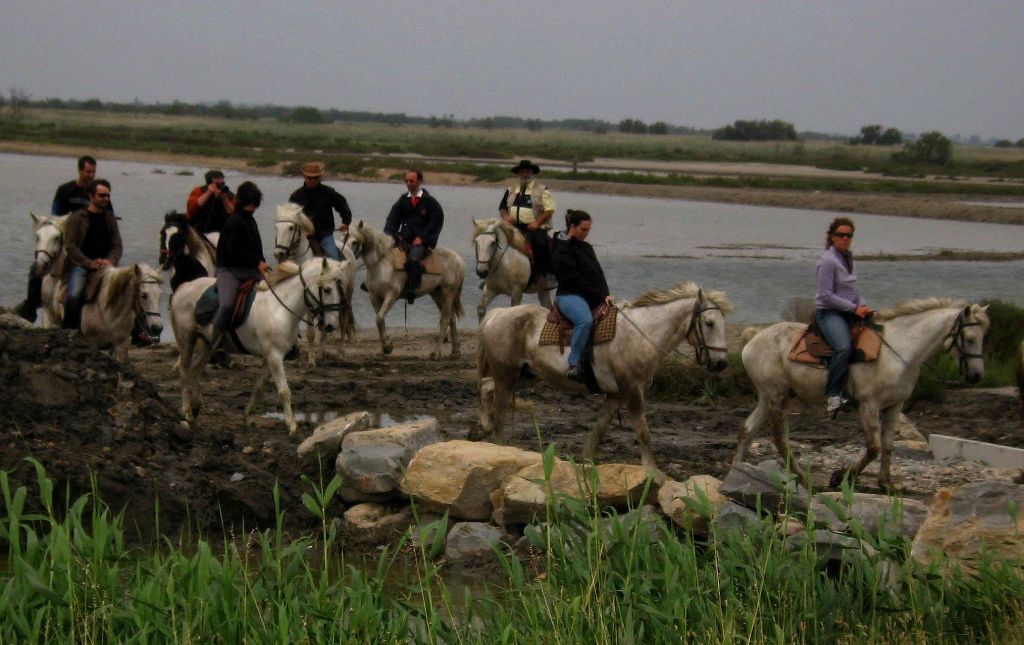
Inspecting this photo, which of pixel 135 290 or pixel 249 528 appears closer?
pixel 249 528

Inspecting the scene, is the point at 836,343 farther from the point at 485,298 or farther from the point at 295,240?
the point at 485,298

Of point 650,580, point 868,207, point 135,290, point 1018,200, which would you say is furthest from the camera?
point 1018,200

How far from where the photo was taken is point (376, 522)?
1184 cm

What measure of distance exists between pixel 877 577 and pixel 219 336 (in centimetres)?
815

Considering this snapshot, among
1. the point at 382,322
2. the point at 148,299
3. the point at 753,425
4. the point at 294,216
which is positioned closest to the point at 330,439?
the point at 753,425

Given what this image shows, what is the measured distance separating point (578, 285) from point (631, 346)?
27.5 inches

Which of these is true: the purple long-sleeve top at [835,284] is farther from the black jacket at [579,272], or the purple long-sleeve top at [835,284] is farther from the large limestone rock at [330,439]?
the large limestone rock at [330,439]

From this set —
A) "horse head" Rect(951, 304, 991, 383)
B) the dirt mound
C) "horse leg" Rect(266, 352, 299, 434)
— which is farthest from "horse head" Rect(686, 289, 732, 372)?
"horse leg" Rect(266, 352, 299, 434)

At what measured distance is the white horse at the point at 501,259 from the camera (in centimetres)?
2026

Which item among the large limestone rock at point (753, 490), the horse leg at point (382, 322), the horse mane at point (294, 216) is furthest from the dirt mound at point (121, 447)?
the horse leg at point (382, 322)

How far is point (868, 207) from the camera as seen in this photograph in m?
55.3

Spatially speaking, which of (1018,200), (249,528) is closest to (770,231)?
(1018,200)

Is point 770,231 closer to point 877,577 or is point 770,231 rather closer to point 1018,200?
point 1018,200

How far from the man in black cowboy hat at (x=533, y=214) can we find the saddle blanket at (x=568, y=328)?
7670 mm
